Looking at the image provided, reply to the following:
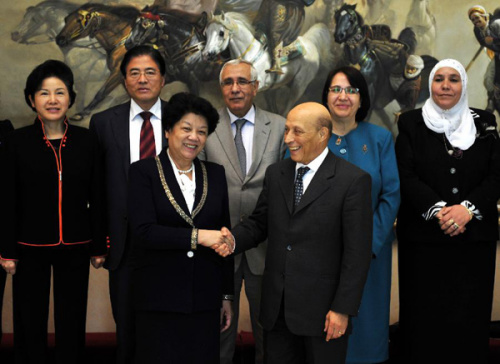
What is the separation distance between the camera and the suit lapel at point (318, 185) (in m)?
2.58

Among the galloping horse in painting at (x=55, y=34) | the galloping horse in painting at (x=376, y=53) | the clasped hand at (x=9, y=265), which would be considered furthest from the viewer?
the galloping horse in painting at (x=376, y=53)

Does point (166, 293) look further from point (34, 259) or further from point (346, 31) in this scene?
point (346, 31)

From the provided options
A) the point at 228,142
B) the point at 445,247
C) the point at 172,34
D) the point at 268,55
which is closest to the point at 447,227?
the point at 445,247

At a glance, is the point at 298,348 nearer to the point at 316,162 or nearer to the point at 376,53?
the point at 316,162

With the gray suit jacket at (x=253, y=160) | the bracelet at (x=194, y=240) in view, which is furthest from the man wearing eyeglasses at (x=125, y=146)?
the bracelet at (x=194, y=240)

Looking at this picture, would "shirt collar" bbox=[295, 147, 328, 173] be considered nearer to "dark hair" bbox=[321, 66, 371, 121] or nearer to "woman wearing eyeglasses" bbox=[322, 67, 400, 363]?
"woman wearing eyeglasses" bbox=[322, 67, 400, 363]

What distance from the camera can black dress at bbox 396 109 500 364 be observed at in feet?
10.8

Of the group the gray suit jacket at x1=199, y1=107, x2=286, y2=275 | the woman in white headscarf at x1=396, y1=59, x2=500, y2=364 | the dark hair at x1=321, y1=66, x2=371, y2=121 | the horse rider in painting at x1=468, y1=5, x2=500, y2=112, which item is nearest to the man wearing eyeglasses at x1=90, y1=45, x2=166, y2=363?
the gray suit jacket at x1=199, y1=107, x2=286, y2=275

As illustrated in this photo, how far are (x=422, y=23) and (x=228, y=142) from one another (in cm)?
207

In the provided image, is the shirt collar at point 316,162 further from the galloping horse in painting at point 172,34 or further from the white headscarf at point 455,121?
the galloping horse in painting at point 172,34

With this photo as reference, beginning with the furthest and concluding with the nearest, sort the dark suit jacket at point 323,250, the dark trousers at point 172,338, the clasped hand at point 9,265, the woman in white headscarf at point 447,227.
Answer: the woman in white headscarf at point 447,227, the clasped hand at point 9,265, the dark trousers at point 172,338, the dark suit jacket at point 323,250

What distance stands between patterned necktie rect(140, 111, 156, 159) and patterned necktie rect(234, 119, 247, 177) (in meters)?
0.44

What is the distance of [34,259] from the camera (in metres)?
3.04

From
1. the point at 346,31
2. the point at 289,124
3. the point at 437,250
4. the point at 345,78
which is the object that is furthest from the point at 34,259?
the point at 346,31
